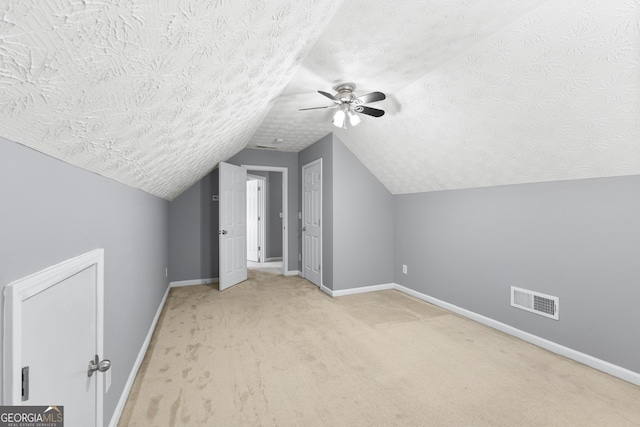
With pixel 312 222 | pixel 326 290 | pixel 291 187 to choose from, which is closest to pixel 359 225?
pixel 312 222

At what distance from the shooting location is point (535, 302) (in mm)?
2711

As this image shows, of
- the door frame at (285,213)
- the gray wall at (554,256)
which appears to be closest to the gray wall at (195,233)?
the door frame at (285,213)

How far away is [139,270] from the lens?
7.57 feet

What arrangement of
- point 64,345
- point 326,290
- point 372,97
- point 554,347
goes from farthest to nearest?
1. point 326,290
2. point 554,347
3. point 372,97
4. point 64,345

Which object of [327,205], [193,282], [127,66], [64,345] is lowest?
[193,282]

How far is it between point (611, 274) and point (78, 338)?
336 cm

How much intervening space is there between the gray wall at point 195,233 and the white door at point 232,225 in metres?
0.47

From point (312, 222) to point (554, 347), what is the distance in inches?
131

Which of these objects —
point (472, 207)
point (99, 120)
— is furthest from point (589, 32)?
point (99, 120)

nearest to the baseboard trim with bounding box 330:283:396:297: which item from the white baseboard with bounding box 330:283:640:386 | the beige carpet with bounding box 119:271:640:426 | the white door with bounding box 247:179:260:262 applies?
the white baseboard with bounding box 330:283:640:386

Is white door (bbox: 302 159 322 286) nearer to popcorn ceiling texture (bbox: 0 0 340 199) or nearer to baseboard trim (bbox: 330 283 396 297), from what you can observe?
baseboard trim (bbox: 330 283 396 297)

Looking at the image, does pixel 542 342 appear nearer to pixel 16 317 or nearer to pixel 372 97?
pixel 372 97

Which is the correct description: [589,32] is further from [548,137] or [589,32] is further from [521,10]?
[548,137]

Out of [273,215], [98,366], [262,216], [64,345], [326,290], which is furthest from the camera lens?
[273,215]
